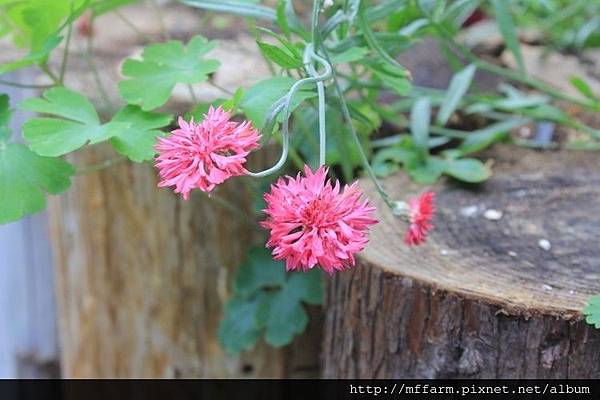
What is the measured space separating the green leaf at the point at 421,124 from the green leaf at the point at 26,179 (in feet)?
1.65

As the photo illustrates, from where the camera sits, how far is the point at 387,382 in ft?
3.22

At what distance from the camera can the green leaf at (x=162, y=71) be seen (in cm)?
84

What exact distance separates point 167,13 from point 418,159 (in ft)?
2.89

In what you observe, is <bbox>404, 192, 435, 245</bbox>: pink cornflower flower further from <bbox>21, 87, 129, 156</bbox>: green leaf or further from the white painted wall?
the white painted wall

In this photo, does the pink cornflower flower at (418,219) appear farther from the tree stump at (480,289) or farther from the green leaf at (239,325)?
the green leaf at (239,325)

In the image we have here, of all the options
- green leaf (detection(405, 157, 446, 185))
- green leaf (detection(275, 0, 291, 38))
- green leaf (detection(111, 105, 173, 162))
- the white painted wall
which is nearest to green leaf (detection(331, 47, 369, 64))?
green leaf (detection(275, 0, 291, 38))

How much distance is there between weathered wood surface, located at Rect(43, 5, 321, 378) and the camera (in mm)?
1329

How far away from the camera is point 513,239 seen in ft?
3.16

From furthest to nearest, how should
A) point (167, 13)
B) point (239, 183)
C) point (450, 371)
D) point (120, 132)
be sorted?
point (167, 13) < point (239, 183) < point (450, 371) < point (120, 132)

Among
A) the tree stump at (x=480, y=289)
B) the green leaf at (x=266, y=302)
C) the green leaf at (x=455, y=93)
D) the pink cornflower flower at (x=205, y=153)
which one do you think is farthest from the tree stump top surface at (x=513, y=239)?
the pink cornflower flower at (x=205, y=153)

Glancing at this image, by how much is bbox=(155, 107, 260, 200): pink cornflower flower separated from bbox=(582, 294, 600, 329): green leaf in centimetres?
37

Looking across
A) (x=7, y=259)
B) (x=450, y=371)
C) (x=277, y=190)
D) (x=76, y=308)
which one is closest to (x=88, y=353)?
(x=76, y=308)

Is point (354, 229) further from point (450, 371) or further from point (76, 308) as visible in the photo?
point (76, 308)

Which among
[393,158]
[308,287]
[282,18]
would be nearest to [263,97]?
[282,18]
